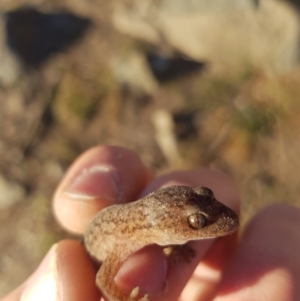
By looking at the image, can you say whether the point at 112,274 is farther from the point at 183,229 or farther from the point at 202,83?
the point at 202,83

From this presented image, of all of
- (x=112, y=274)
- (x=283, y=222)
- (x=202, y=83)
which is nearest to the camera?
(x=112, y=274)

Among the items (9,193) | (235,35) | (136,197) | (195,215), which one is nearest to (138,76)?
(235,35)

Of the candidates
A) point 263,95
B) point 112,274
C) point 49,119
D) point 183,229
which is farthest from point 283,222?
point 49,119

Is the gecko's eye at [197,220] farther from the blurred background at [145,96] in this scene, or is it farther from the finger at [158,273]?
the blurred background at [145,96]


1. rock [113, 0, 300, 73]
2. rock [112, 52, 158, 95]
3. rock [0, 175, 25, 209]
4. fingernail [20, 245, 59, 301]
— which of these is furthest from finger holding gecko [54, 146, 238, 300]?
rock [113, 0, 300, 73]

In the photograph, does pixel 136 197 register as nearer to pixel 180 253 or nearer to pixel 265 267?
pixel 180 253

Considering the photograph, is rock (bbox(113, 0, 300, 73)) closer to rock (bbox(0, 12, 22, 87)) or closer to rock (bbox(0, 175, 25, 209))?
rock (bbox(0, 12, 22, 87))

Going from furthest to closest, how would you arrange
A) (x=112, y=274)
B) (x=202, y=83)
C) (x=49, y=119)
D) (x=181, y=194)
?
(x=202, y=83) → (x=49, y=119) → (x=112, y=274) → (x=181, y=194)
